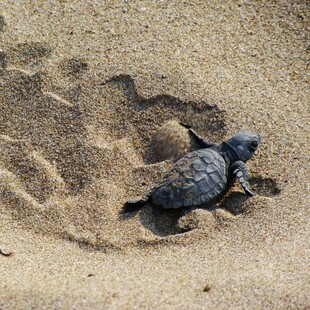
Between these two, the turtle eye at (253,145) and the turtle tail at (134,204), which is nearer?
the turtle tail at (134,204)

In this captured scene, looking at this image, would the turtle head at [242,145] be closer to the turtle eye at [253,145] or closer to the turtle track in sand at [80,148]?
the turtle eye at [253,145]

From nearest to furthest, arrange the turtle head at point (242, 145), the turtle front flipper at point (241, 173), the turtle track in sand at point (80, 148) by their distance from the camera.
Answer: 1. the turtle track in sand at point (80, 148)
2. the turtle front flipper at point (241, 173)
3. the turtle head at point (242, 145)

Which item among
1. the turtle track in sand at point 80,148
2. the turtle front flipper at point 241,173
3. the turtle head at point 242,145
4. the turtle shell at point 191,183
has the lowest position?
the turtle track in sand at point 80,148

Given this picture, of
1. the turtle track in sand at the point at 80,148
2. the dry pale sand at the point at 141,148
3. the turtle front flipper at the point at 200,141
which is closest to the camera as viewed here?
the dry pale sand at the point at 141,148

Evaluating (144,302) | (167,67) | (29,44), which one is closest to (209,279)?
(144,302)

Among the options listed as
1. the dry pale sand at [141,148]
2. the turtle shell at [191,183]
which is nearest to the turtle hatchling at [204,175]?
the turtle shell at [191,183]

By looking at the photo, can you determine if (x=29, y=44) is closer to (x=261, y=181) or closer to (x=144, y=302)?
(x=261, y=181)

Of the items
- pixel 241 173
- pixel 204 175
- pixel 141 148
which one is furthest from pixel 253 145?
pixel 141 148
